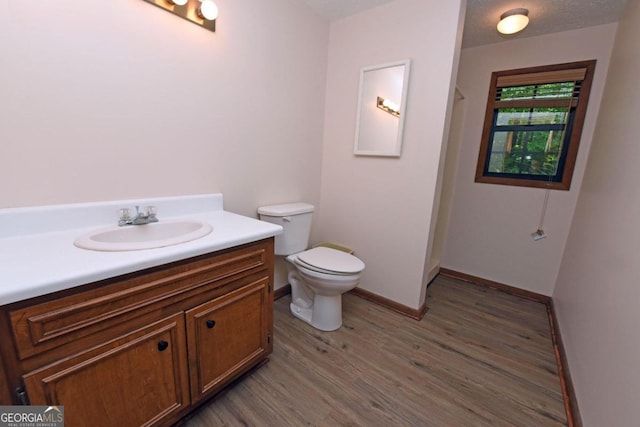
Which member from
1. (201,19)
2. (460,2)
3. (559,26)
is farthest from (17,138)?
(559,26)

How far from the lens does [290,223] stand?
6.03 feet

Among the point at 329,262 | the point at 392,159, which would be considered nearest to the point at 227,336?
the point at 329,262

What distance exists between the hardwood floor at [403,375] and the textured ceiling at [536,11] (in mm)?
2191

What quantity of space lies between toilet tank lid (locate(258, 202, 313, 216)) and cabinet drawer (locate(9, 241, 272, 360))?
0.65 m

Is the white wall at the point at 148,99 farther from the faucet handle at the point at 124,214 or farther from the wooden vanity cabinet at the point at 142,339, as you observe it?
the wooden vanity cabinet at the point at 142,339

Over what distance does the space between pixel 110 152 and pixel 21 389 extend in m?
0.89

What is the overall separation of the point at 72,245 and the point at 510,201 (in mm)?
2989

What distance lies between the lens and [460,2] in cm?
154

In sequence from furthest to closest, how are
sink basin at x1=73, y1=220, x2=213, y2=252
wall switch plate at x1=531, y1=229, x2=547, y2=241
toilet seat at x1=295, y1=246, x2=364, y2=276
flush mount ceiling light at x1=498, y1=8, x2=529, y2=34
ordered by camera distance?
wall switch plate at x1=531, y1=229, x2=547, y2=241 → flush mount ceiling light at x1=498, y1=8, x2=529, y2=34 → toilet seat at x1=295, y1=246, x2=364, y2=276 → sink basin at x1=73, y1=220, x2=213, y2=252

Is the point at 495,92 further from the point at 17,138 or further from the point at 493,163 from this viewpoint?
the point at 17,138

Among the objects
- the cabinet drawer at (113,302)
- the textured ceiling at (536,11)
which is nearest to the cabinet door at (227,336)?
the cabinet drawer at (113,302)

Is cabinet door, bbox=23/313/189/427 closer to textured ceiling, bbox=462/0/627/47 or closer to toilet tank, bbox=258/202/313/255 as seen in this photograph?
toilet tank, bbox=258/202/313/255

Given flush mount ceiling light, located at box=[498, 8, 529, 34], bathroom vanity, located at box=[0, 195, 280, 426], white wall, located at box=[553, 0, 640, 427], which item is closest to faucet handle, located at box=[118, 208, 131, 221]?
bathroom vanity, located at box=[0, 195, 280, 426]

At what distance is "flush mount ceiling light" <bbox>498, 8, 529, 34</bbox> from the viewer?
5.73 ft
